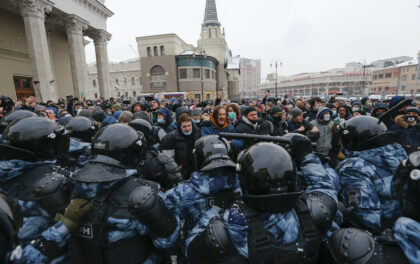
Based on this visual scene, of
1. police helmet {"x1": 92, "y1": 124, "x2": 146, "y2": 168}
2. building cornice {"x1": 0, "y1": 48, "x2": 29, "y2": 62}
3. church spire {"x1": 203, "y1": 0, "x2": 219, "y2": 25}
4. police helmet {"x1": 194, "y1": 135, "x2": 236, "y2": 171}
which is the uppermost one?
church spire {"x1": 203, "y1": 0, "x2": 219, "y2": 25}

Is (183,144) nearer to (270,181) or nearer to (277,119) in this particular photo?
(277,119)

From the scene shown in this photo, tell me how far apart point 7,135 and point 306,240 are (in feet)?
8.19

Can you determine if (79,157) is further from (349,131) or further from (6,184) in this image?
(349,131)

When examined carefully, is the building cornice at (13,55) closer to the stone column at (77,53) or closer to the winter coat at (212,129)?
the stone column at (77,53)

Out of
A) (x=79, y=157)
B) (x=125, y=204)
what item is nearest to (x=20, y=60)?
(x=79, y=157)

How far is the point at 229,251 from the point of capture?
125 cm

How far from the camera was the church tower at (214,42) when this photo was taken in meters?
55.6

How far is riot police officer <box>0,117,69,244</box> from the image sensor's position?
5.35 ft

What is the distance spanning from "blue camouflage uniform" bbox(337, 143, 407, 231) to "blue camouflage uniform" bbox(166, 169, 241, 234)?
3.44 feet

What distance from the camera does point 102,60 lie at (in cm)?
2381

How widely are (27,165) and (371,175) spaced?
3007 millimetres

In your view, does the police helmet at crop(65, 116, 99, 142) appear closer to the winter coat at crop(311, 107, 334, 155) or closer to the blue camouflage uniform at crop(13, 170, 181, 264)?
the blue camouflage uniform at crop(13, 170, 181, 264)

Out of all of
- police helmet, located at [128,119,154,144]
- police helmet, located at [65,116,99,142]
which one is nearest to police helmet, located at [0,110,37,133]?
police helmet, located at [65,116,99,142]

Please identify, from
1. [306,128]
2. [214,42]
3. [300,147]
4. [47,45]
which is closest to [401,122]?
[306,128]
